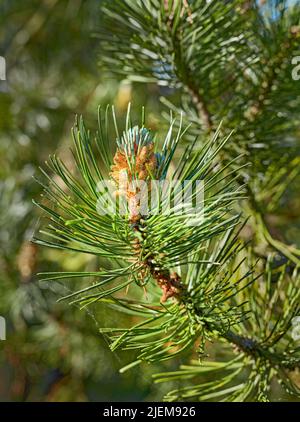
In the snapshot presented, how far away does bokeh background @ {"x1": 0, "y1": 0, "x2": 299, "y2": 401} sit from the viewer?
917mm

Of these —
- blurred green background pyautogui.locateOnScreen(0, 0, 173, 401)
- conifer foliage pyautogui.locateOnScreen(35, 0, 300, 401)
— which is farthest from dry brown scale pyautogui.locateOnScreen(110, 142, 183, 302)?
blurred green background pyautogui.locateOnScreen(0, 0, 173, 401)

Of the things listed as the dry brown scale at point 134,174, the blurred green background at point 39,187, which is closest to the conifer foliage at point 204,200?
the dry brown scale at point 134,174

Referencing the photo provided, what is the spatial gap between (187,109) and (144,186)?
0.74 ft

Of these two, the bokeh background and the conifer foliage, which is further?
the bokeh background

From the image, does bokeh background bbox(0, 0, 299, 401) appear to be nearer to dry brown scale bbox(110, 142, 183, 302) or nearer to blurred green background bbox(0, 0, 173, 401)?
blurred green background bbox(0, 0, 173, 401)

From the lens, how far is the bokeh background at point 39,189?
0.92 metres

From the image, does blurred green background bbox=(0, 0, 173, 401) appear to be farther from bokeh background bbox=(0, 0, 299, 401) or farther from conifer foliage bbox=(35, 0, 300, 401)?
conifer foliage bbox=(35, 0, 300, 401)

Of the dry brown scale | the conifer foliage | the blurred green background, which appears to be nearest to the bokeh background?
the blurred green background

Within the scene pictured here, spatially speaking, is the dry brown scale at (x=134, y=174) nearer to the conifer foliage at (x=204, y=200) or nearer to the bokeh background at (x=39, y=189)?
the conifer foliage at (x=204, y=200)

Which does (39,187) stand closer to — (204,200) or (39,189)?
(39,189)

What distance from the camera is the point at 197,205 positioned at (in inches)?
14.6

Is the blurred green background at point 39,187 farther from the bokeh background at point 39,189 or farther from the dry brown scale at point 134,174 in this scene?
the dry brown scale at point 134,174

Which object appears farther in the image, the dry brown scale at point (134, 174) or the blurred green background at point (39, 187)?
the blurred green background at point (39, 187)

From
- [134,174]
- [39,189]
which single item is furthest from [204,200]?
[39,189]
